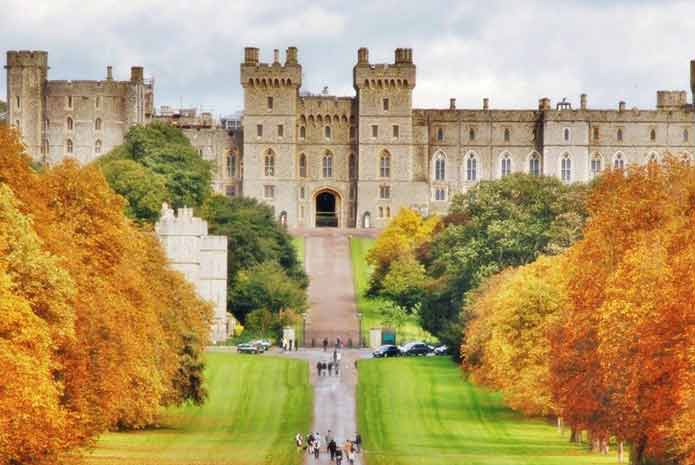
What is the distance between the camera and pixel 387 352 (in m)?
84.6

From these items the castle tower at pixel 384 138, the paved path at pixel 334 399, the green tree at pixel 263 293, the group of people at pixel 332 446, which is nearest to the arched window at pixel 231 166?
the castle tower at pixel 384 138

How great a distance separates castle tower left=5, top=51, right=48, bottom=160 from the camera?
13775cm

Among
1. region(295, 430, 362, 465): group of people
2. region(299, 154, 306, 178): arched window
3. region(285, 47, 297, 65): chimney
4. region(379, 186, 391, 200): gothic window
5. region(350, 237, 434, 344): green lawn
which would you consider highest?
region(285, 47, 297, 65): chimney

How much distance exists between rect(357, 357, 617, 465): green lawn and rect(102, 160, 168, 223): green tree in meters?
22.8

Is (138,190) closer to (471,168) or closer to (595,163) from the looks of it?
(471,168)

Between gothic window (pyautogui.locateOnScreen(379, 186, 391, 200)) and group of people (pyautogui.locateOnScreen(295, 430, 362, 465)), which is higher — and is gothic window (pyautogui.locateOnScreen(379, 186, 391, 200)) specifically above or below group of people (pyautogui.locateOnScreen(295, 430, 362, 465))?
above

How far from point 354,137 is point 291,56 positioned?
6222 millimetres

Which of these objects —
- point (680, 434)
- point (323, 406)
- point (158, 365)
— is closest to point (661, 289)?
point (680, 434)

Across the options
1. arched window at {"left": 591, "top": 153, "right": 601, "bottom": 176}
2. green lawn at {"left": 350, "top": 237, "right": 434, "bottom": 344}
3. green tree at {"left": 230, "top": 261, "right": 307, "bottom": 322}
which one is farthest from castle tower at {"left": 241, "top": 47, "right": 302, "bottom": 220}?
green tree at {"left": 230, "top": 261, "right": 307, "bottom": 322}

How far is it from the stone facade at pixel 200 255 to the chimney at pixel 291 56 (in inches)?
1822

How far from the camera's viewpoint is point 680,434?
39562 mm

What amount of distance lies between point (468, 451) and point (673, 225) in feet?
24.7

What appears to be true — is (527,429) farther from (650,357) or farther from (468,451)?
(650,357)

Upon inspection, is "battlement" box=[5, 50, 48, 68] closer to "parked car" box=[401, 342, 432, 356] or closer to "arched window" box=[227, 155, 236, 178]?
"arched window" box=[227, 155, 236, 178]
